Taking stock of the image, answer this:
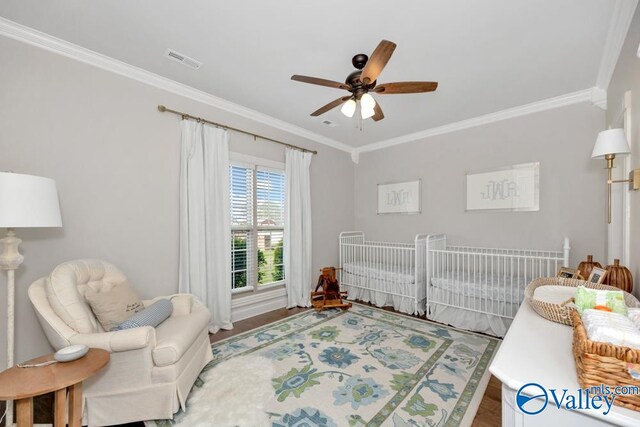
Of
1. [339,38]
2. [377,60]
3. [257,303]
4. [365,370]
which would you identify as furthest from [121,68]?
[365,370]

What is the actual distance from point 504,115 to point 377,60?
100 inches

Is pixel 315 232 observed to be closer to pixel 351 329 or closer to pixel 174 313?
pixel 351 329

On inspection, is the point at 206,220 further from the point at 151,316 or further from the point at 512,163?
the point at 512,163

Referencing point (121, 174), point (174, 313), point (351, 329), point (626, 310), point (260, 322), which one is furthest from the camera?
point (260, 322)

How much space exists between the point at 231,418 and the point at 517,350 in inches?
63.8

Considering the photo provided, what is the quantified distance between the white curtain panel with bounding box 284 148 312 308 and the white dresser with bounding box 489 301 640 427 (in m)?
2.89

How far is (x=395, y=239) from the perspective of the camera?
4418mm

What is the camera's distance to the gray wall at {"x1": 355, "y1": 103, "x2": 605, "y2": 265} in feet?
9.43

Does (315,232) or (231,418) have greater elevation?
(315,232)

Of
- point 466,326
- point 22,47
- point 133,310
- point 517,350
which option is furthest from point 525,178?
point 22,47

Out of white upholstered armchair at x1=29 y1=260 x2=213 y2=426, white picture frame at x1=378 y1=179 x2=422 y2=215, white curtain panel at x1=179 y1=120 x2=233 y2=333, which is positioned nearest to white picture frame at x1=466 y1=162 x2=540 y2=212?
white picture frame at x1=378 y1=179 x2=422 y2=215

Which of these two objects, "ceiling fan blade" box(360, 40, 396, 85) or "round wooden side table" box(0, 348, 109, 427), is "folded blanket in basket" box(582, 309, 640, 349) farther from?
"round wooden side table" box(0, 348, 109, 427)

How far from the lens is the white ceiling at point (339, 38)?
175 cm

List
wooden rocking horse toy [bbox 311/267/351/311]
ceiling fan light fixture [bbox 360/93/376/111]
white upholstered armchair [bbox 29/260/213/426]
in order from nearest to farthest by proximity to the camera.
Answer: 1. white upholstered armchair [bbox 29/260/213/426]
2. ceiling fan light fixture [bbox 360/93/376/111]
3. wooden rocking horse toy [bbox 311/267/351/311]
